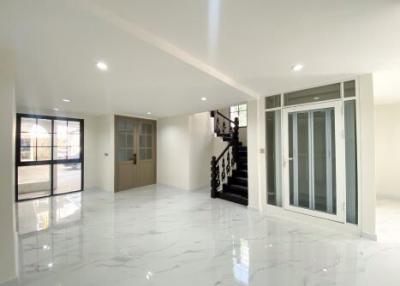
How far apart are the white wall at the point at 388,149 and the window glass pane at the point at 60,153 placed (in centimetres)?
866

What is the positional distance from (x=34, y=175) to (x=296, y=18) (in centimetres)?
681

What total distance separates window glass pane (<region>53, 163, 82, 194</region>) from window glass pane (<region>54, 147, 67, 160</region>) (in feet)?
0.74

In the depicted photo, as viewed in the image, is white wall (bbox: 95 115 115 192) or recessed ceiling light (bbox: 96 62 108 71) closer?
recessed ceiling light (bbox: 96 62 108 71)

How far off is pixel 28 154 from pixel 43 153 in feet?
1.04

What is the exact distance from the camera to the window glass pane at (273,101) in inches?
161

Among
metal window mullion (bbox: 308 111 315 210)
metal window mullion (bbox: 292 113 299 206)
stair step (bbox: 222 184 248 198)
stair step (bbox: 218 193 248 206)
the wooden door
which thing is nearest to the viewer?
metal window mullion (bbox: 308 111 315 210)

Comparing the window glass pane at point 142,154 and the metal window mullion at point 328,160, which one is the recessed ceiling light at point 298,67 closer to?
the metal window mullion at point 328,160

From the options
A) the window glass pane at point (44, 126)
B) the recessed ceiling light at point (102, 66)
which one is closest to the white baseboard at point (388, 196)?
the recessed ceiling light at point (102, 66)

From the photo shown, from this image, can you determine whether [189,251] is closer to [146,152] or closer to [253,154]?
[253,154]

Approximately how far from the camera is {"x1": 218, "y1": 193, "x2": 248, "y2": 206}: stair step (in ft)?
15.7

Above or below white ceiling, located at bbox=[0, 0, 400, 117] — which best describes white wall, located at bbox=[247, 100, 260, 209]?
below

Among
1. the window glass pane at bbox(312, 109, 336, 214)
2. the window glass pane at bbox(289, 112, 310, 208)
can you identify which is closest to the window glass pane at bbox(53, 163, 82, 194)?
the window glass pane at bbox(289, 112, 310, 208)

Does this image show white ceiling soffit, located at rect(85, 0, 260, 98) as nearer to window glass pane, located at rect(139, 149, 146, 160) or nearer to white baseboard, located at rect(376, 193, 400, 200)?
window glass pane, located at rect(139, 149, 146, 160)

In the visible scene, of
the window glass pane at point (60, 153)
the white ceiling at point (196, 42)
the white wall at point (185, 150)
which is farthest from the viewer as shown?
the white wall at point (185, 150)
